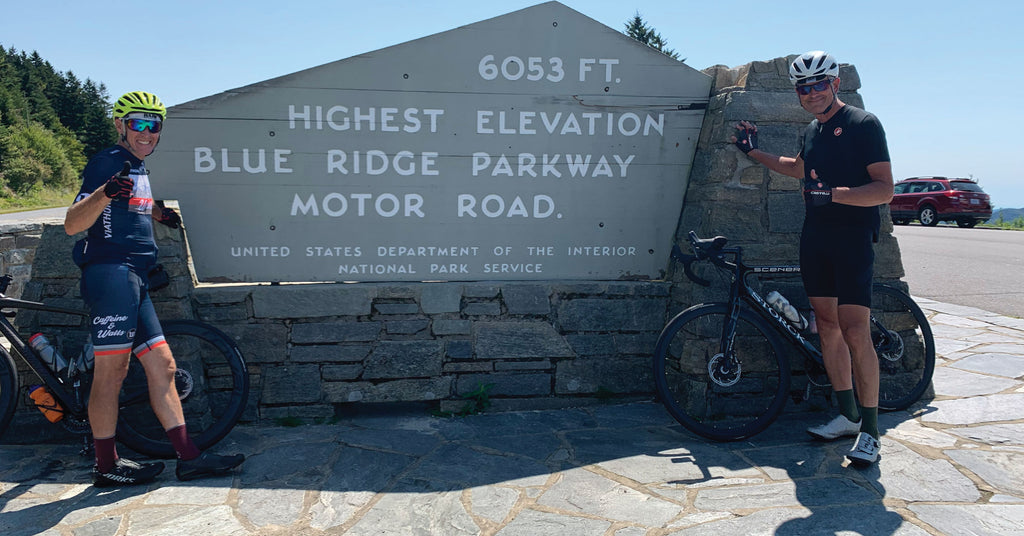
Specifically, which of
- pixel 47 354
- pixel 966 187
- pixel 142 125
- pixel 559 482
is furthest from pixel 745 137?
pixel 966 187

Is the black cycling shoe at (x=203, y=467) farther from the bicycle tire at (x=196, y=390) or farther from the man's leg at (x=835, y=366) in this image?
the man's leg at (x=835, y=366)

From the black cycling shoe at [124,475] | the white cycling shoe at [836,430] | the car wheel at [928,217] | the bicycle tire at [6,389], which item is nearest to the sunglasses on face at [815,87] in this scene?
the white cycling shoe at [836,430]

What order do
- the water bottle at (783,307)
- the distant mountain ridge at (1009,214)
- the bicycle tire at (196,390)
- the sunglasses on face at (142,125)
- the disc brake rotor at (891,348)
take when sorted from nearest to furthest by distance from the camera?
the sunglasses on face at (142,125) < the bicycle tire at (196,390) < the water bottle at (783,307) < the disc brake rotor at (891,348) < the distant mountain ridge at (1009,214)

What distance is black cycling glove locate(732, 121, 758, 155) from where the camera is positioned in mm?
3975

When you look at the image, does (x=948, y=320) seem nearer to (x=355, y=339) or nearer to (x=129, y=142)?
(x=355, y=339)

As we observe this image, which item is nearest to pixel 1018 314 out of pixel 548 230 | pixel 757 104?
pixel 757 104

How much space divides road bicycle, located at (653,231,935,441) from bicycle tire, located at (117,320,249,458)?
2.41 meters

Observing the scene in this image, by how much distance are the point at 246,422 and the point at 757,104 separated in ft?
12.3

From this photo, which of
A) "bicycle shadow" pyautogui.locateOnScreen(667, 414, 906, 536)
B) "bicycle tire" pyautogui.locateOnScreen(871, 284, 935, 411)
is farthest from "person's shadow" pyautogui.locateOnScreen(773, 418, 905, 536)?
"bicycle tire" pyautogui.locateOnScreen(871, 284, 935, 411)

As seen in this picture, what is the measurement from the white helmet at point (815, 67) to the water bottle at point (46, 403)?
14.1ft

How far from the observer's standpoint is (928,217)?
2247 cm

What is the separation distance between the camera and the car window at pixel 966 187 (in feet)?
71.2

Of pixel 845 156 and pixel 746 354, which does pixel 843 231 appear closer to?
pixel 845 156

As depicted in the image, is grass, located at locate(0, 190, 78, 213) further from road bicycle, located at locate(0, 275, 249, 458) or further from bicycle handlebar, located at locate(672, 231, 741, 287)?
bicycle handlebar, located at locate(672, 231, 741, 287)
